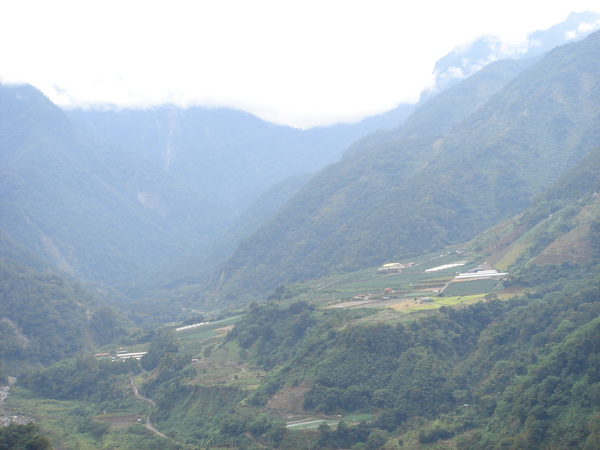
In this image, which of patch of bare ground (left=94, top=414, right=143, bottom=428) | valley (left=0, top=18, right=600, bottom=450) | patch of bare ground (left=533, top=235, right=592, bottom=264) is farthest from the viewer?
patch of bare ground (left=533, top=235, right=592, bottom=264)

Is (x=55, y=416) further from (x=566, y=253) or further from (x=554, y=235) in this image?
(x=554, y=235)

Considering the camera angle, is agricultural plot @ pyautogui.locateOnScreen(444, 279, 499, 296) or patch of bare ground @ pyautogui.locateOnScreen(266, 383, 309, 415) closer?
patch of bare ground @ pyautogui.locateOnScreen(266, 383, 309, 415)

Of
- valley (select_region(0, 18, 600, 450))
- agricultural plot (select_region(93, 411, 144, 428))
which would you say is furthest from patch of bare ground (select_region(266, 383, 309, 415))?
agricultural plot (select_region(93, 411, 144, 428))

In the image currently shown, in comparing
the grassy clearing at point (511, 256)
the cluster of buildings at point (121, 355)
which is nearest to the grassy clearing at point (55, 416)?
the cluster of buildings at point (121, 355)

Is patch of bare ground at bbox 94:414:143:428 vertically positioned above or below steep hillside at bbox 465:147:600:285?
below

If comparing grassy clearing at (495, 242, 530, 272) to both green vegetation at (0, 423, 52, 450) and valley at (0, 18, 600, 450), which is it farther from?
green vegetation at (0, 423, 52, 450)

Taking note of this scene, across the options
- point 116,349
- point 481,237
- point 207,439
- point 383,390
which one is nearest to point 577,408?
point 383,390
